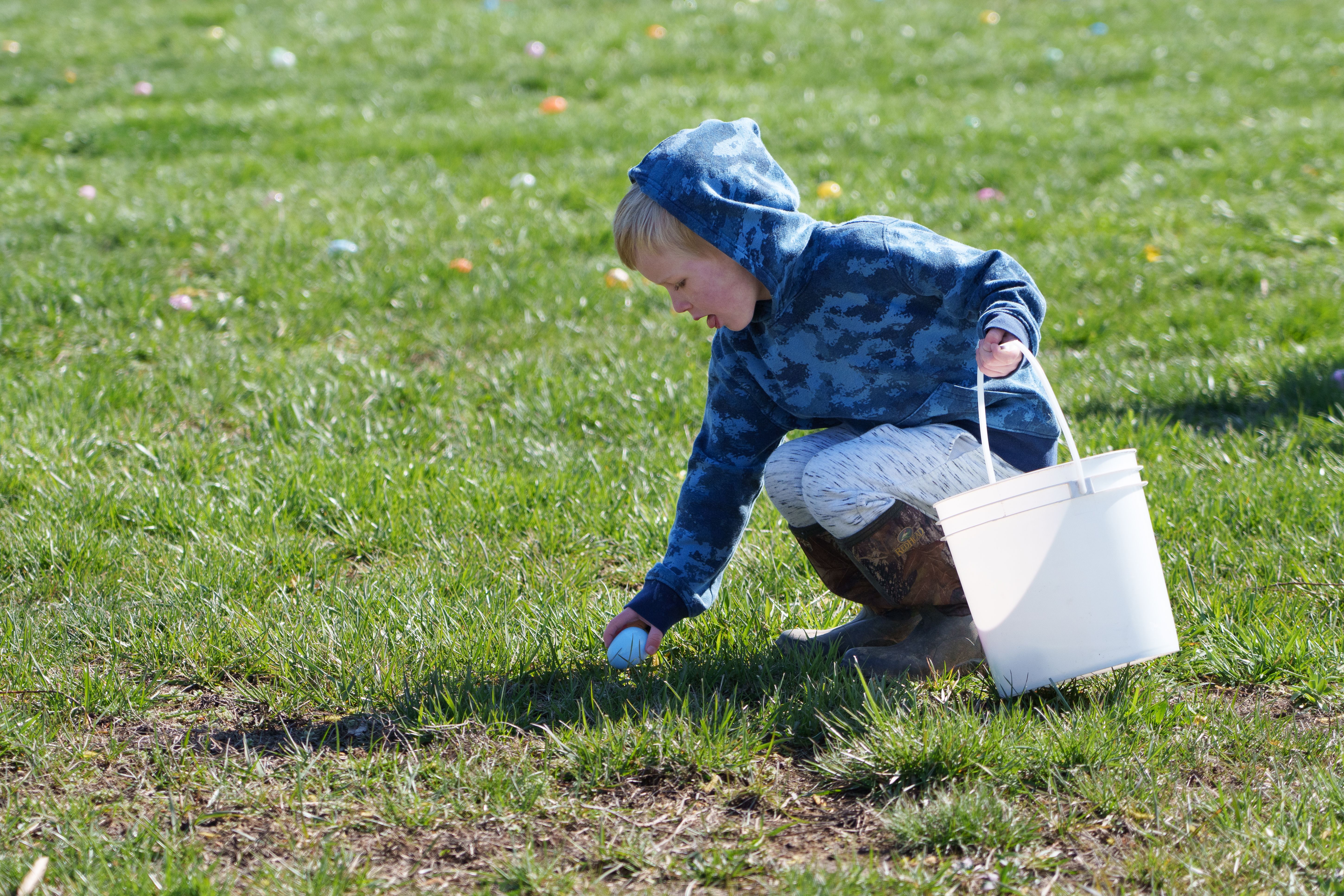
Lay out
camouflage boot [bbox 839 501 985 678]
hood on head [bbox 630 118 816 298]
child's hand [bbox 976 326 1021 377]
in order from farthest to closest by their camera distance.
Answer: camouflage boot [bbox 839 501 985 678] < hood on head [bbox 630 118 816 298] < child's hand [bbox 976 326 1021 377]

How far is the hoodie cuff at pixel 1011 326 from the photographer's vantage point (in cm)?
216

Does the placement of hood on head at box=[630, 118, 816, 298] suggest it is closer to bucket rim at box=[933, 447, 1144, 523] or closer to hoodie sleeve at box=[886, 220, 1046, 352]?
hoodie sleeve at box=[886, 220, 1046, 352]

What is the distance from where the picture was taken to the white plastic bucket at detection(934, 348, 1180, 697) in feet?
7.11

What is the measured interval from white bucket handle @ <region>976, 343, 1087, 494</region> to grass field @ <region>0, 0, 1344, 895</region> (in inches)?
18.5

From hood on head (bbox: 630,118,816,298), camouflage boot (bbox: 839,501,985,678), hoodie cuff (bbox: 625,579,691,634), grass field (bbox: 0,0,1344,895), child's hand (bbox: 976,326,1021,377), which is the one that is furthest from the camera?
hoodie cuff (bbox: 625,579,691,634)

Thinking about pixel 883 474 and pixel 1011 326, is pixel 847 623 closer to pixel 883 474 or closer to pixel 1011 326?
pixel 883 474

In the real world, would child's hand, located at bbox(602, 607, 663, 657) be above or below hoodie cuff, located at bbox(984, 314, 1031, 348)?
below

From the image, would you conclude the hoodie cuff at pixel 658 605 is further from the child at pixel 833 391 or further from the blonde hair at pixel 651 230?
the blonde hair at pixel 651 230

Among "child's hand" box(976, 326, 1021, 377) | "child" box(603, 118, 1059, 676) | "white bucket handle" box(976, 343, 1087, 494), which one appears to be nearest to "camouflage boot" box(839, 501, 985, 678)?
"child" box(603, 118, 1059, 676)

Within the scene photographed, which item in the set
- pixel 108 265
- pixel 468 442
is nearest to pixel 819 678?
pixel 468 442

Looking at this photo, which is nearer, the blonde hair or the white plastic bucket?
the white plastic bucket

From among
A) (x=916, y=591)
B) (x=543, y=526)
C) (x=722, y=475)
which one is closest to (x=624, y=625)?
(x=722, y=475)

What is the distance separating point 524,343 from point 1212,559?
2.60m

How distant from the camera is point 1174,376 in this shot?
13.6 feet
